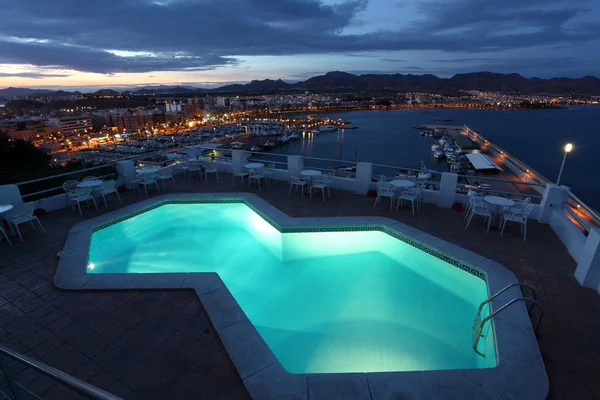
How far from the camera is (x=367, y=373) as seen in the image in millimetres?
2955

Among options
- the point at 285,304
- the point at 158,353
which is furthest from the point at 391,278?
the point at 158,353

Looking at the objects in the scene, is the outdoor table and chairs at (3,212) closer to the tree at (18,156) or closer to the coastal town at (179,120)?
the tree at (18,156)

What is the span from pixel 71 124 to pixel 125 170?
113 metres

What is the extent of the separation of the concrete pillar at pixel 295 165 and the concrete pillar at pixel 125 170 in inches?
176

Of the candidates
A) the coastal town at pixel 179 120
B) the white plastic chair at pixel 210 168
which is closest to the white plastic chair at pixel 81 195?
the white plastic chair at pixel 210 168

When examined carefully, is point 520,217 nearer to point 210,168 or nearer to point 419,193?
point 419,193

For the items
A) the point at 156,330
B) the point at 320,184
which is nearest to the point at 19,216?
the point at 156,330

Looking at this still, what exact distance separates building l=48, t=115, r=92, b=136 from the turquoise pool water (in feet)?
356

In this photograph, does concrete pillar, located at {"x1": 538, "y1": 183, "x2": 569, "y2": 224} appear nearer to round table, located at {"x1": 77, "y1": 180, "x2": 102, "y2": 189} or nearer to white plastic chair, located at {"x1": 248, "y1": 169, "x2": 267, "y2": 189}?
white plastic chair, located at {"x1": 248, "y1": 169, "x2": 267, "y2": 189}

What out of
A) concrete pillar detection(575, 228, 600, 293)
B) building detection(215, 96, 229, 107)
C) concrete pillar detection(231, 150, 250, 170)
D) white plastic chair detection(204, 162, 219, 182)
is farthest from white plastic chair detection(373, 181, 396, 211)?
building detection(215, 96, 229, 107)

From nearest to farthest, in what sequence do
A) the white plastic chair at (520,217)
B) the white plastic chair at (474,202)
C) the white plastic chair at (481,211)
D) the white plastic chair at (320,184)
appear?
the white plastic chair at (520,217)
the white plastic chair at (481,211)
the white plastic chair at (474,202)
the white plastic chair at (320,184)

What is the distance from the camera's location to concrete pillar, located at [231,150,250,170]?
31.5ft

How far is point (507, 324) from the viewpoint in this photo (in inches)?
139

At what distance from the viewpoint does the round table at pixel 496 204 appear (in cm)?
586
